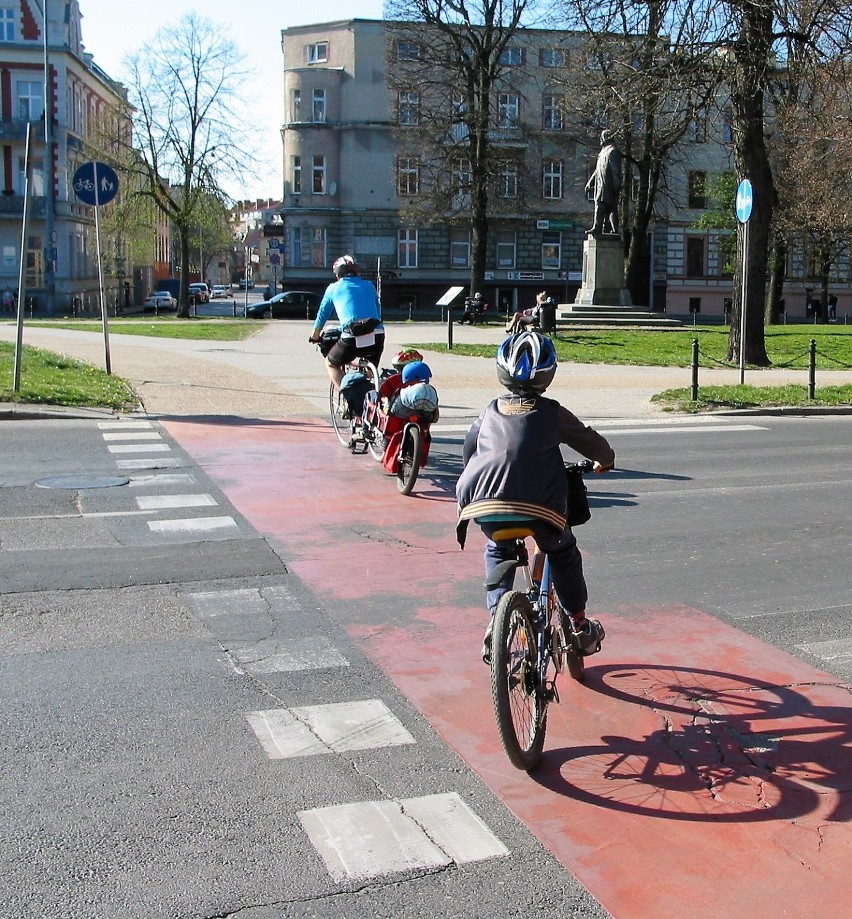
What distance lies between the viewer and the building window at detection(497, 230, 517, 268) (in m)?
64.8

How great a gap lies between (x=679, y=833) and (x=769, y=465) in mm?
8586

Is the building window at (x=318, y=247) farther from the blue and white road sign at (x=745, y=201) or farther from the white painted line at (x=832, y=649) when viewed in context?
the white painted line at (x=832, y=649)

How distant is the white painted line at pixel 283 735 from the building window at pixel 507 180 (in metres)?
47.4

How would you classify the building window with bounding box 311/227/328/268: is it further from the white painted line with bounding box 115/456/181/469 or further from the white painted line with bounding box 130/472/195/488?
the white painted line with bounding box 130/472/195/488

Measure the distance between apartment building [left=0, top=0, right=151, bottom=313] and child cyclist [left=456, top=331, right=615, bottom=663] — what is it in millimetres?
56150

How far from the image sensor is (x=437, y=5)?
1811 inches

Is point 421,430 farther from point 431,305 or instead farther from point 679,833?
point 431,305

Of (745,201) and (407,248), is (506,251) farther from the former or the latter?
(745,201)

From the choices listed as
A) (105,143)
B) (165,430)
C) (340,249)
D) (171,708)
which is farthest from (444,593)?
(340,249)

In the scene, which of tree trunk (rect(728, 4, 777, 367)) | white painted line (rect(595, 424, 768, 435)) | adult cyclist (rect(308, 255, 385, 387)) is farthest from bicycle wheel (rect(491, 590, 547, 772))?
tree trunk (rect(728, 4, 777, 367))

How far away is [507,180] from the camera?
58031mm

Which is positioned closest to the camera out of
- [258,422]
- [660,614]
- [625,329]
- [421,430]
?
[660,614]

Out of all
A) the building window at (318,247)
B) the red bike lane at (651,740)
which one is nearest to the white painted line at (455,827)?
the red bike lane at (651,740)

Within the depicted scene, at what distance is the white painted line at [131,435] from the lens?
12.9 meters
